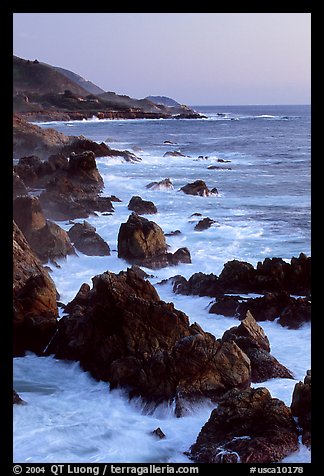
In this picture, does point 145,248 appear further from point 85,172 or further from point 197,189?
point 85,172

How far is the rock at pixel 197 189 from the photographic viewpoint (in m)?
22.5

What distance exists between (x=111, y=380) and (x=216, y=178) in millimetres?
18640

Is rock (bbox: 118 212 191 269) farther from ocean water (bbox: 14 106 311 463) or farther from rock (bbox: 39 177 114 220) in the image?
rock (bbox: 39 177 114 220)

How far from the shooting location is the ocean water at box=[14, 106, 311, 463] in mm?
7094

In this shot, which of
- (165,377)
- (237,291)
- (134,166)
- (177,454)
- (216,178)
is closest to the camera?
(177,454)

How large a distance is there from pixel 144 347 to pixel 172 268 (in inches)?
212

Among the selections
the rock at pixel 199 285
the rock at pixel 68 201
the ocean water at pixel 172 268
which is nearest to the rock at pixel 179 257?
the ocean water at pixel 172 268

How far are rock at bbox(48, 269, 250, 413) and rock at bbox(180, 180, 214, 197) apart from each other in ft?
41.5

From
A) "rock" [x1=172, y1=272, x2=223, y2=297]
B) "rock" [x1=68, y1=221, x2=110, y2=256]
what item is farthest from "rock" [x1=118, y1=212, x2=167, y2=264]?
"rock" [x1=172, y1=272, x2=223, y2=297]

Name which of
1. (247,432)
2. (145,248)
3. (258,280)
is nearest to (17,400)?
(247,432)

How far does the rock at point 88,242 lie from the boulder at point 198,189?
7.08 meters
